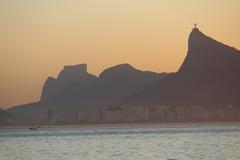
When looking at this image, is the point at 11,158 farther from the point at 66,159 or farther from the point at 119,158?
the point at 119,158

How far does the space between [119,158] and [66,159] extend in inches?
250

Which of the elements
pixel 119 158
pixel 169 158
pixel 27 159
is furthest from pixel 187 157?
pixel 27 159

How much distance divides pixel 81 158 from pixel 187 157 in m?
13.2

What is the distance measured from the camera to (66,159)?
78.9 m

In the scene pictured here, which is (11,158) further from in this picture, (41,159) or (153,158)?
(153,158)

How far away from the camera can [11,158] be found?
271 ft

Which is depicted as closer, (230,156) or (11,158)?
(230,156)

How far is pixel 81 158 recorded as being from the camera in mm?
80250

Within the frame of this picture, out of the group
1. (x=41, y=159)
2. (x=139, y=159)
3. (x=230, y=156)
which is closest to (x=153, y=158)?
(x=139, y=159)

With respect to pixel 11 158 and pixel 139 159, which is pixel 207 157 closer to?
pixel 139 159

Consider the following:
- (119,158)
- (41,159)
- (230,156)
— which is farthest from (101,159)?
(230,156)

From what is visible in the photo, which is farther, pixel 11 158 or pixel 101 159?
pixel 11 158

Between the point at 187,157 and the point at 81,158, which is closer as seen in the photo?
the point at 187,157

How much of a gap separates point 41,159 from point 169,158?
617 inches
